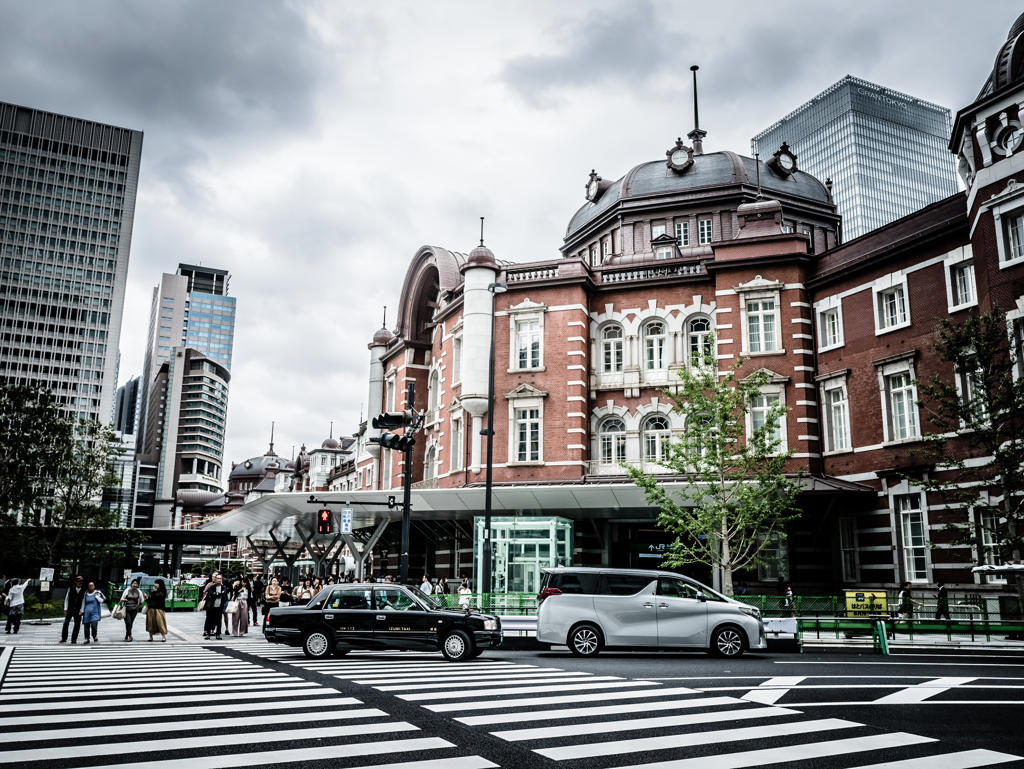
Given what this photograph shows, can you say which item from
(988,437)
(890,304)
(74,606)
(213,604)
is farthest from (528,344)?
(74,606)

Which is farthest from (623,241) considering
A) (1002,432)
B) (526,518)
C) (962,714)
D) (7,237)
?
(7,237)

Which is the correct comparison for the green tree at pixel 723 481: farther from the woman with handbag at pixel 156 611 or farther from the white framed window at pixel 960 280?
the woman with handbag at pixel 156 611

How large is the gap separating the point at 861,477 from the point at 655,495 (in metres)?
7.95

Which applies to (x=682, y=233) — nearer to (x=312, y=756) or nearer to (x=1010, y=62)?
(x=1010, y=62)

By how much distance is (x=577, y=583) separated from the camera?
18047 millimetres

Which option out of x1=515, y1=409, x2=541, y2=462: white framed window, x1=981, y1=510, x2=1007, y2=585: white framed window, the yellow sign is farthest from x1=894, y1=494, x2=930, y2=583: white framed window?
x1=515, y1=409, x2=541, y2=462: white framed window

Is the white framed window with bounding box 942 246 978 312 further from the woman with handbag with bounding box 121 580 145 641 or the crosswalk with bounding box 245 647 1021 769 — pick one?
the woman with handbag with bounding box 121 580 145 641

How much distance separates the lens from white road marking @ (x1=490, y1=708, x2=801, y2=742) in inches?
330

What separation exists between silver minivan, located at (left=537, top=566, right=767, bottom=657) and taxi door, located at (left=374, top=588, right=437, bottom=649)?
7.95ft

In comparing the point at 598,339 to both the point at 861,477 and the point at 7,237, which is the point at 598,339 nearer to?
the point at 861,477

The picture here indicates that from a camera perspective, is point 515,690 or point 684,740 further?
point 515,690

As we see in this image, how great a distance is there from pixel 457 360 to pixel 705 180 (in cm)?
1543

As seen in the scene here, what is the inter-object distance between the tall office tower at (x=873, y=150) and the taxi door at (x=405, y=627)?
134183 mm

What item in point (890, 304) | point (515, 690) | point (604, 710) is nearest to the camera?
point (604, 710)
